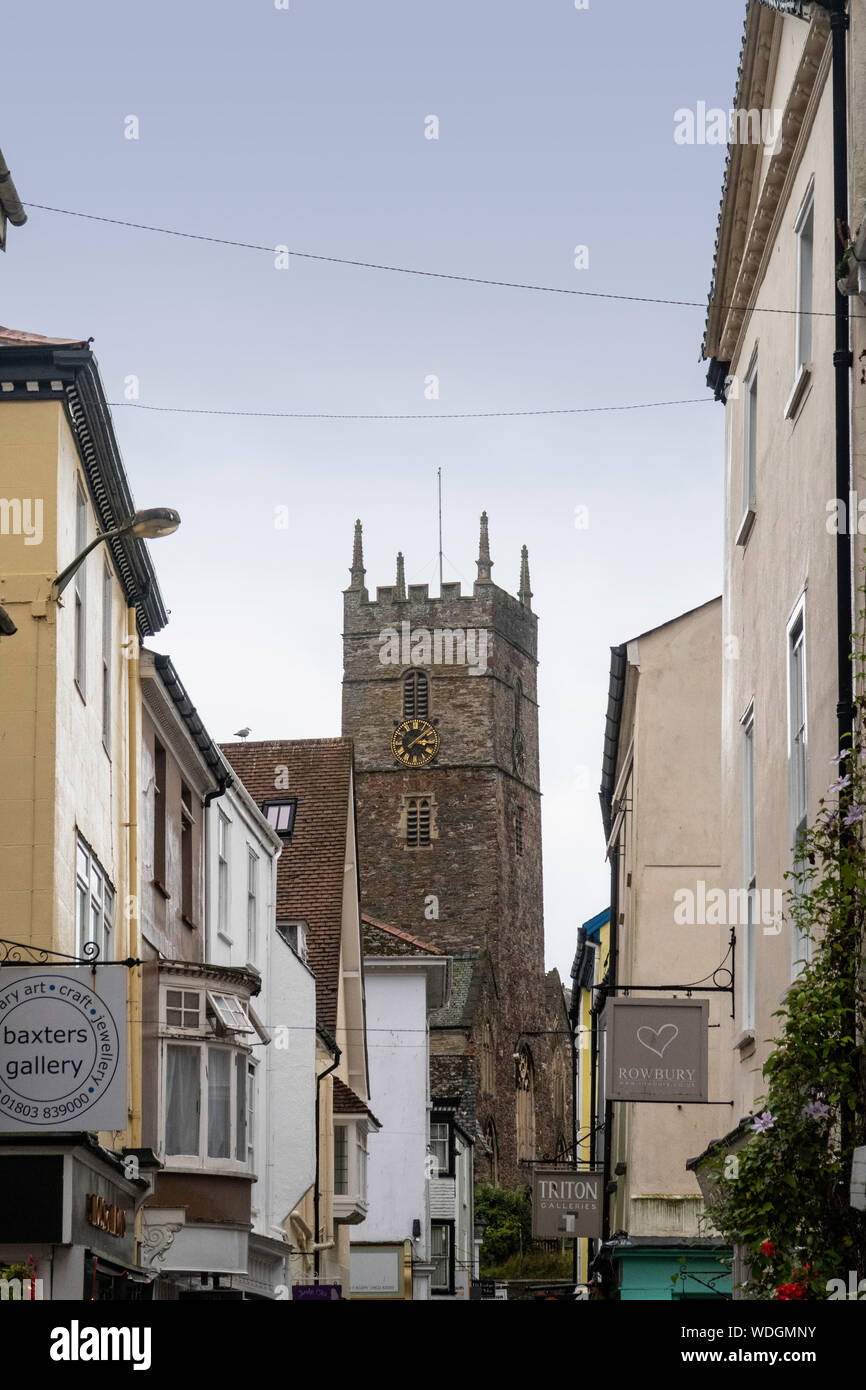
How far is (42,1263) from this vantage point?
15.6m

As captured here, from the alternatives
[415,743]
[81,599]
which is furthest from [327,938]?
[415,743]

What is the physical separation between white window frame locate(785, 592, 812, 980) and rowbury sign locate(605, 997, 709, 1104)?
448cm

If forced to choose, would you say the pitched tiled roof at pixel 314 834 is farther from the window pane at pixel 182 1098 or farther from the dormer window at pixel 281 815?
the window pane at pixel 182 1098

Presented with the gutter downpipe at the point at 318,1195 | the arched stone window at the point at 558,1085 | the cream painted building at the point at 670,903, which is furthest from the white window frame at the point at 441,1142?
the arched stone window at the point at 558,1085

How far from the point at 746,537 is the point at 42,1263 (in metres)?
7.83

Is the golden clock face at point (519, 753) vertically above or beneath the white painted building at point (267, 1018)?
above

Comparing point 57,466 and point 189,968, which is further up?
point 57,466

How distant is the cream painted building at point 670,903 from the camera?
24.0m

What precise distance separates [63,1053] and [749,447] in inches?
278

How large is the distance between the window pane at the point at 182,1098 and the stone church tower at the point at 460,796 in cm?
7848

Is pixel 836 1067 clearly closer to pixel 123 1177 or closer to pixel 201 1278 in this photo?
pixel 123 1177

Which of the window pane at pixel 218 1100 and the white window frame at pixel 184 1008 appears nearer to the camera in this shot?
the white window frame at pixel 184 1008

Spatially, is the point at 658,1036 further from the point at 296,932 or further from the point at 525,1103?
the point at 525,1103
